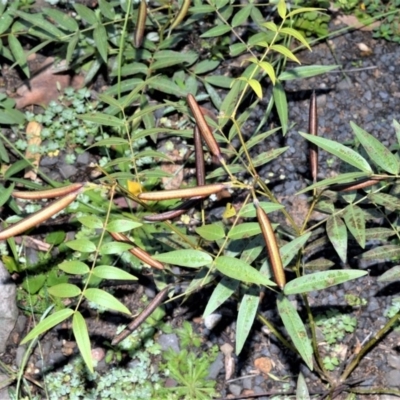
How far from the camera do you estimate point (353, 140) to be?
339 cm

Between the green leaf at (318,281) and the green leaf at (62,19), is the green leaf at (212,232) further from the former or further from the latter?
the green leaf at (62,19)

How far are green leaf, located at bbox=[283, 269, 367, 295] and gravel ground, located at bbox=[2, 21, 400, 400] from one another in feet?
2.62

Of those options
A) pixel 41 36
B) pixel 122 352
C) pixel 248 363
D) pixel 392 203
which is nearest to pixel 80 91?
pixel 41 36

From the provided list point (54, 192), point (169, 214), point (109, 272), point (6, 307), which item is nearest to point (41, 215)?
point (54, 192)

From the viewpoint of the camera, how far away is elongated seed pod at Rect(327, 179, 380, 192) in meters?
2.42

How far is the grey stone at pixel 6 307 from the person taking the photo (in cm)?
314

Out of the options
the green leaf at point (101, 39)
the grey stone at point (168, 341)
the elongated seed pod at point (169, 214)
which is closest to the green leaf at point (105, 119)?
the elongated seed pod at point (169, 214)

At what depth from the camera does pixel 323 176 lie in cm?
346

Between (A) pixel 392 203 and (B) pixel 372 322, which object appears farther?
(B) pixel 372 322

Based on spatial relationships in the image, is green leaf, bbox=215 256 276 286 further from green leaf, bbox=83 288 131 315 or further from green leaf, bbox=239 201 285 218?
green leaf, bbox=83 288 131 315

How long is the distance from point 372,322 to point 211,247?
2.37 feet

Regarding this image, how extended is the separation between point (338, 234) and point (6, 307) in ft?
4.67

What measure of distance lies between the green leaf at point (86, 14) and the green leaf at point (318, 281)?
5.51ft

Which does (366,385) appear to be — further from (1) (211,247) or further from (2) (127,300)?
(2) (127,300)
